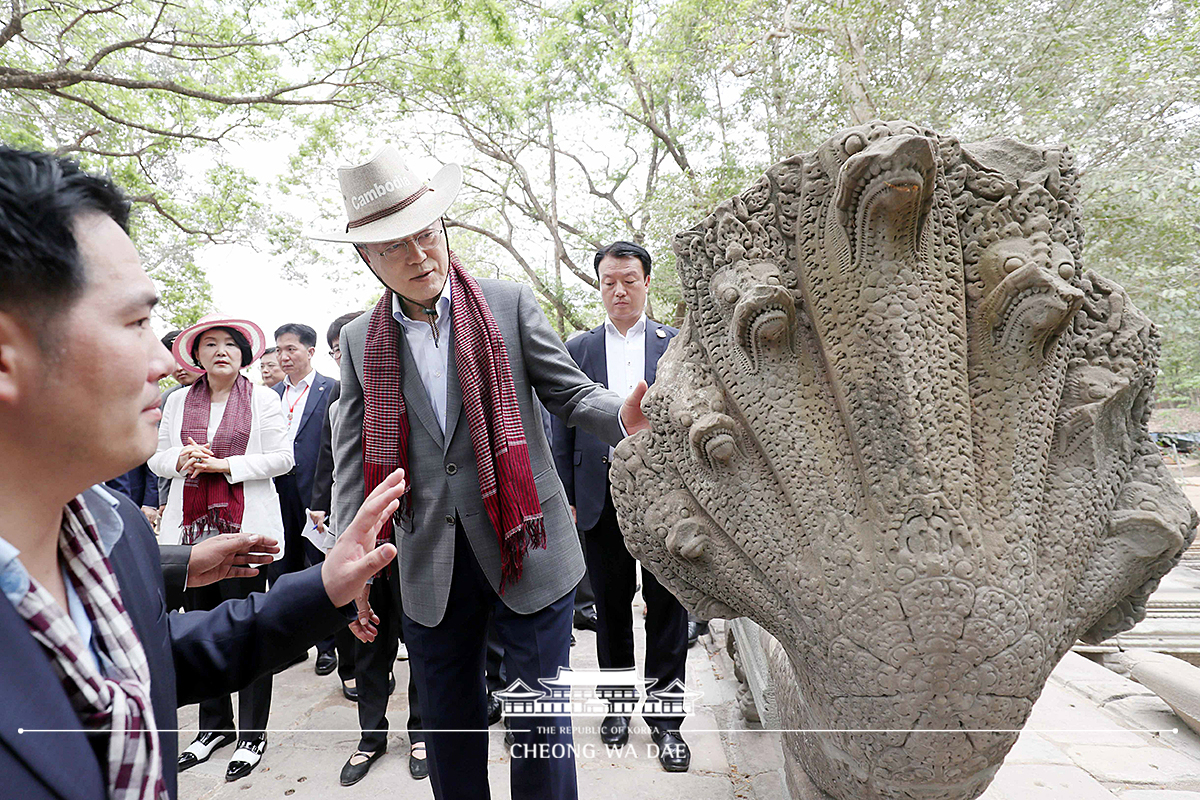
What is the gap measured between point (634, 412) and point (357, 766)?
2.15 m

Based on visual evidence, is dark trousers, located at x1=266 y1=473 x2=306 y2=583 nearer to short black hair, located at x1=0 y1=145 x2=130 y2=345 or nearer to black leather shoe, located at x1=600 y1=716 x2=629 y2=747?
black leather shoe, located at x1=600 y1=716 x2=629 y2=747

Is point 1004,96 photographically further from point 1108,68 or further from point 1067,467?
point 1067,467

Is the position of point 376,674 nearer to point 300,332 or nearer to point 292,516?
point 292,516

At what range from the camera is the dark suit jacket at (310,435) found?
11.3ft

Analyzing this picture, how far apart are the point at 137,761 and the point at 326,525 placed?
5.81ft

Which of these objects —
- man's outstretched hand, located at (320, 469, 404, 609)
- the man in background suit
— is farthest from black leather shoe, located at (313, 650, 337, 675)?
man's outstretched hand, located at (320, 469, 404, 609)

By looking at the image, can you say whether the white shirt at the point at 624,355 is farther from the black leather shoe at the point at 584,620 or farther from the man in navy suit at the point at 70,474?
the man in navy suit at the point at 70,474

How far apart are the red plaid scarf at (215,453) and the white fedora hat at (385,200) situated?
154cm

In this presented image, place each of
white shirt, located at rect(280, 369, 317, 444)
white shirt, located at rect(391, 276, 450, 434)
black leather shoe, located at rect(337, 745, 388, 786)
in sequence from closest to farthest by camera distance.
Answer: white shirt, located at rect(391, 276, 450, 434), black leather shoe, located at rect(337, 745, 388, 786), white shirt, located at rect(280, 369, 317, 444)

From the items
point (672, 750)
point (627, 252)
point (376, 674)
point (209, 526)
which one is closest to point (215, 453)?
point (209, 526)

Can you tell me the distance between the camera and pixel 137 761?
2.33ft

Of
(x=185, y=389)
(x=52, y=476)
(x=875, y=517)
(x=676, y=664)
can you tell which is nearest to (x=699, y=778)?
(x=676, y=664)

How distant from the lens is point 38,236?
655 millimetres

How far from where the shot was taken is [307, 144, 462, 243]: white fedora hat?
64.6 inches
